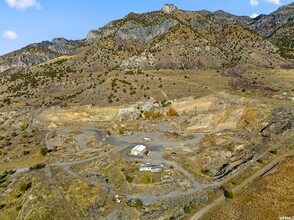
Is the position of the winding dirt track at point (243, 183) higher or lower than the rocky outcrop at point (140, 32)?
lower

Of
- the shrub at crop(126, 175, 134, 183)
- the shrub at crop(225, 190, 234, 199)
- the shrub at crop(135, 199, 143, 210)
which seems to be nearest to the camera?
the shrub at crop(225, 190, 234, 199)

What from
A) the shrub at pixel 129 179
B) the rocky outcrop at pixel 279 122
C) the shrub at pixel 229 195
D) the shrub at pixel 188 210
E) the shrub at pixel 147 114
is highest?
the rocky outcrop at pixel 279 122

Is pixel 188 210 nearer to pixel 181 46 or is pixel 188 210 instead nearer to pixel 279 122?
pixel 279 122

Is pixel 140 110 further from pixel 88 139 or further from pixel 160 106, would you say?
pixel 88 139

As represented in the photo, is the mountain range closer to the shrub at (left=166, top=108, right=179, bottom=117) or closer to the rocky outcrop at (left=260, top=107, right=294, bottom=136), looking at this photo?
the shrub at (left=166, top=108, right=179, bottom=117)

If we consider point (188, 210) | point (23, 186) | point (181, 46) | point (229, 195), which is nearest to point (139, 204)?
point (188, 210)

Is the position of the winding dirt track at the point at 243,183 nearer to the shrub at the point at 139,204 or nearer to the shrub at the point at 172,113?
the shrub at the point at 139,204

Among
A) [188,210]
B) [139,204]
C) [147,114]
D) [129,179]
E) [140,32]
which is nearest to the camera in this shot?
[188,210]

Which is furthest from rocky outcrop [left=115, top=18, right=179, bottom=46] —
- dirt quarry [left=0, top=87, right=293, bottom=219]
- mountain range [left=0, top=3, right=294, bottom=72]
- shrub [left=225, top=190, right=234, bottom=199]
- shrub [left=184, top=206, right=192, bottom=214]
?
shrub [left=184, top=206, right=192, bottom=214]

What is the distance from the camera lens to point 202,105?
9838 cm

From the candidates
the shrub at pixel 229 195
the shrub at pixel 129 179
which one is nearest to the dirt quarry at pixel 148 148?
the shrub at pixel 129 179

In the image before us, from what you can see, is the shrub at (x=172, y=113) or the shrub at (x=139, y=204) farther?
the shrub at (x=172, y=113)

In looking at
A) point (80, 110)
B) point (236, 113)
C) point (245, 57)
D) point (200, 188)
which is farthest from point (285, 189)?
point (245, 57)

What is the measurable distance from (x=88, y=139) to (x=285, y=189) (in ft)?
182
